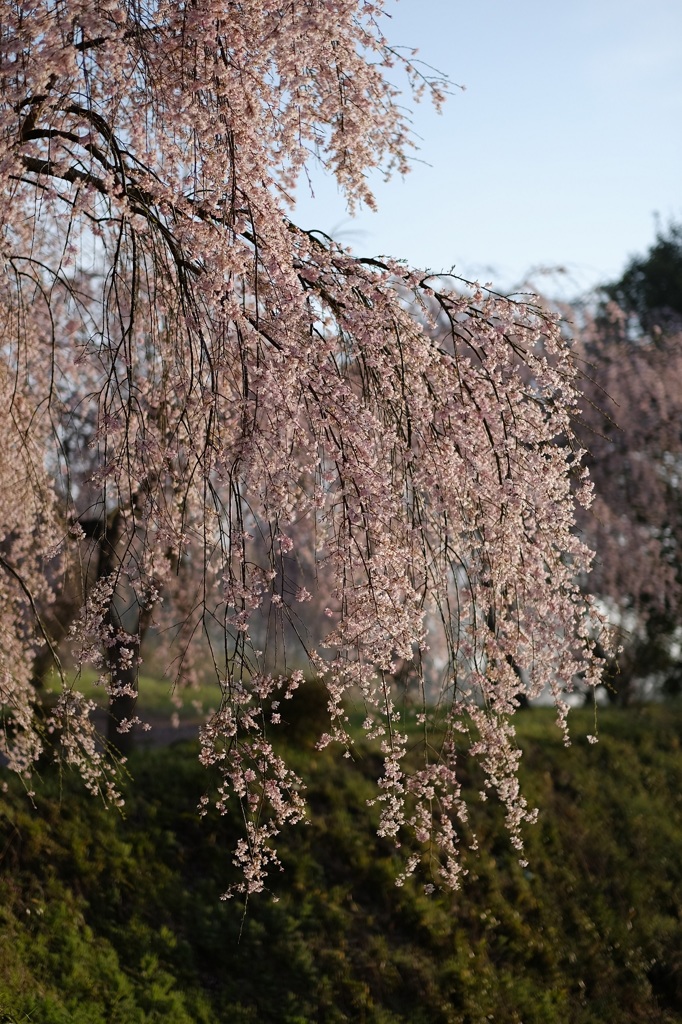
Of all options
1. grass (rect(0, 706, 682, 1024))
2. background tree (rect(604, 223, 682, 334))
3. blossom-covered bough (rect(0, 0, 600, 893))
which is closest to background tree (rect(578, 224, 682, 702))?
background tree (rect(604, 223, 682, 334))

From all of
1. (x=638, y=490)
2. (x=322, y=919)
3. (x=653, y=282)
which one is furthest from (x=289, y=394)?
(x=653, y=282)

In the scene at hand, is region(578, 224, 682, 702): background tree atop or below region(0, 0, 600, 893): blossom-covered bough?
atop

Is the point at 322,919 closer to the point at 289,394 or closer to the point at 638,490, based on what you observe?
the point at 289,394

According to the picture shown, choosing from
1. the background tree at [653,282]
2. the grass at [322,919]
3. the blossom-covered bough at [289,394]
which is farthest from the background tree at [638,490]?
the blossom-covered bough at [289,394]

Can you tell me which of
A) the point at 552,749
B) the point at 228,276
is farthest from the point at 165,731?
the point at 228,276

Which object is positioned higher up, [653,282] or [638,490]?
[653,282]

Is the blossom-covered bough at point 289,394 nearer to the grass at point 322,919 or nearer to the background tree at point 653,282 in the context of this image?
the grass at point 322,919

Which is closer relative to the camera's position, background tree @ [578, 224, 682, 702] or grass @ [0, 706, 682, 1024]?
grass @ [0, 706, 682, 1024]

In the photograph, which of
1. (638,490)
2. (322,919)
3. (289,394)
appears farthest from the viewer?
(638,490)

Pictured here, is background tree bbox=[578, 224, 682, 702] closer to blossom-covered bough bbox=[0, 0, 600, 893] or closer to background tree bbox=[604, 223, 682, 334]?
background tree bbox=[604, 223, 682, 334]

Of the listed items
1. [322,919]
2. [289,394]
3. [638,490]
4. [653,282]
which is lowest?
[322,919]

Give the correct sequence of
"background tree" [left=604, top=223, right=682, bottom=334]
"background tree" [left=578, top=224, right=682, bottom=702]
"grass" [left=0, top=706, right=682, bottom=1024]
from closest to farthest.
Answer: "grass" [left=0, top=706, right=682, bottom=1024]
"background tree" [left=578, top=224, right=682, bottom=702]
"background tree" [left=604, top=223, right=682, bottom=334]

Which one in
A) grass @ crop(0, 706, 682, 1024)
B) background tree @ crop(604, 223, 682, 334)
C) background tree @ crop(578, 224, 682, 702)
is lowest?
grass @ crop(0, 706, 682, 1024)

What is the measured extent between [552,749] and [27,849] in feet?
22.3
